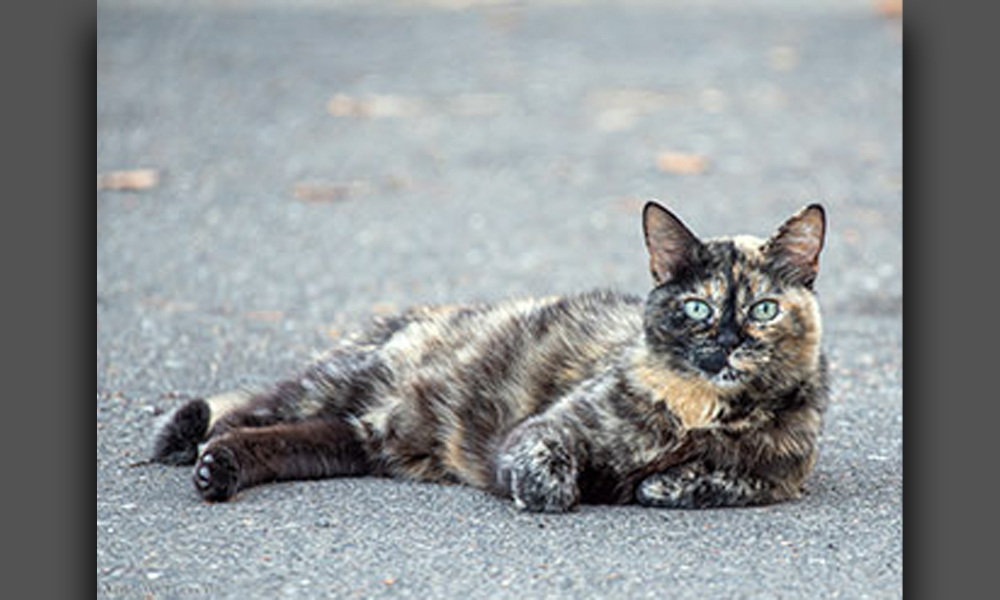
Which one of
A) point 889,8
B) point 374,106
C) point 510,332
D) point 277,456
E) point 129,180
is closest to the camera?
point 277,456

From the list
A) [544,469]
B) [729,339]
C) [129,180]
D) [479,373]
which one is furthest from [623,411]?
[129,180]

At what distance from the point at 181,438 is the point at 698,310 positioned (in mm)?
1894

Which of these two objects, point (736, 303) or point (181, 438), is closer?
point (736, 303)

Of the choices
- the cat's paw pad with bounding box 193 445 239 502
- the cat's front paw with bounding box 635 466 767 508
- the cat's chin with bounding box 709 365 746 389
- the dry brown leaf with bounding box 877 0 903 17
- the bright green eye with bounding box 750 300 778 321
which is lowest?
the cat's front paw with bounding box 635 466 767 508

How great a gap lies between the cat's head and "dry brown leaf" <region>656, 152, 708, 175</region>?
215 inches

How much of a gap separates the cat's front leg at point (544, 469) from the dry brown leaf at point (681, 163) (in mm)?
5648

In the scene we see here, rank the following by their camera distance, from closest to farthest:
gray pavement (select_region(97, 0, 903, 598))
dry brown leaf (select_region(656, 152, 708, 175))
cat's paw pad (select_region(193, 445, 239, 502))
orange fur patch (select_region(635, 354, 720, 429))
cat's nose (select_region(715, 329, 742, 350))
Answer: gray pavement (select_region(97, 0, 903, 598)) < cat's nose (select_region(715, 329, 742, 350)) < orange fur patch (select_region(635, 354, 720, 429)) < cat's paw pad (select_region(193, 445, 239, 502)) < dry brown leaf (select_region(656, 152, 708, 175))

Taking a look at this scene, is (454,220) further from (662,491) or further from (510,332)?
(662,491)

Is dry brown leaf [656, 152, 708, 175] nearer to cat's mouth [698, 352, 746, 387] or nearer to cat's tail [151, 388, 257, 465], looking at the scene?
cat's tail [151, 388, 257, 465]

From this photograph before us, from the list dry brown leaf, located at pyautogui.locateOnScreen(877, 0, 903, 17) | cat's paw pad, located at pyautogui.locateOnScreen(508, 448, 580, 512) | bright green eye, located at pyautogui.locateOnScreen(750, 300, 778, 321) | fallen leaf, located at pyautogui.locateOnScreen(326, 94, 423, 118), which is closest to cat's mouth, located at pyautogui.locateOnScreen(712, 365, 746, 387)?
bright green eye, located at pyautogui.locateOnScreen(750, 300, 778, 321)

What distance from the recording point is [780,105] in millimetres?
11688

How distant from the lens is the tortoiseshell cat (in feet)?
14.9

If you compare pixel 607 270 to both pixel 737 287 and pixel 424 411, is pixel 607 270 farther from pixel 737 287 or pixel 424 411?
pixel 737 287

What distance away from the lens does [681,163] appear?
10273 millimetres
